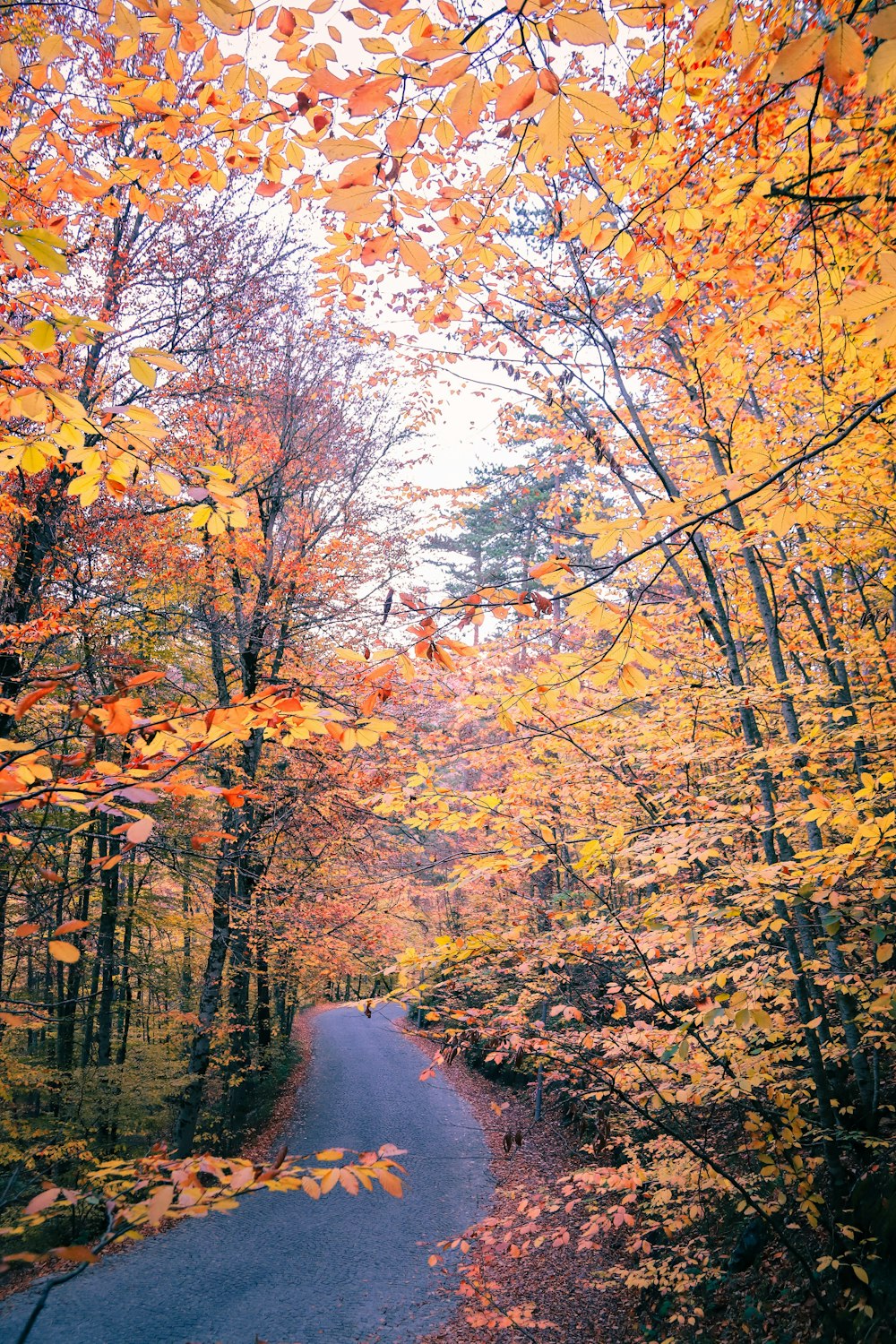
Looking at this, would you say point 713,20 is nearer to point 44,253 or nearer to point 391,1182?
point 44,253

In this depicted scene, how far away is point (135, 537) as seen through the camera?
722 centimetres

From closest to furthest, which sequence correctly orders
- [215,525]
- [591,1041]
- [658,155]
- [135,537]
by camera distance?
[215,525] → [658,155] → [591,1041] → [135,537]

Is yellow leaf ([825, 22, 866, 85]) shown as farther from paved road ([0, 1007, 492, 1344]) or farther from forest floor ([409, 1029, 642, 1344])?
paved road ([0, 1007, 492, 1344])

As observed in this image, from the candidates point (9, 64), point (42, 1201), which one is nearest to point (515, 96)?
point (9, 64)

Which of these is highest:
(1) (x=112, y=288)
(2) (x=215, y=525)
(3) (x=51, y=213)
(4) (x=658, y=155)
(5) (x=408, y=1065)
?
(1) (x=112, y=288)

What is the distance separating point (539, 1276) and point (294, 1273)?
2.75 m

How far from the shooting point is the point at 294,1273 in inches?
283

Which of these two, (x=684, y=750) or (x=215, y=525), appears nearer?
(x=215, y=525)

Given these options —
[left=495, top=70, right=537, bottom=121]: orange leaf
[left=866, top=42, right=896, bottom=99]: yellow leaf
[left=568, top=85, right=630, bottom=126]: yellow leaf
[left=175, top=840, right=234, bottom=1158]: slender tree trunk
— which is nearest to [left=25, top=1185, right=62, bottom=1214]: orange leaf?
[left=495, top=70, right=537, bottom=121]: orange leaf

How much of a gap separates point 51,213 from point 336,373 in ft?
15.7

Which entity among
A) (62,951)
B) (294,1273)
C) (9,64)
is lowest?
(294,1273)

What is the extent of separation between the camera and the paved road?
6.11 metres

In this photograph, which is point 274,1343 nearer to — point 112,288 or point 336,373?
point 112,288

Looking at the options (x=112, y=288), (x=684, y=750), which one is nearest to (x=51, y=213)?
(x=112, y=288)
